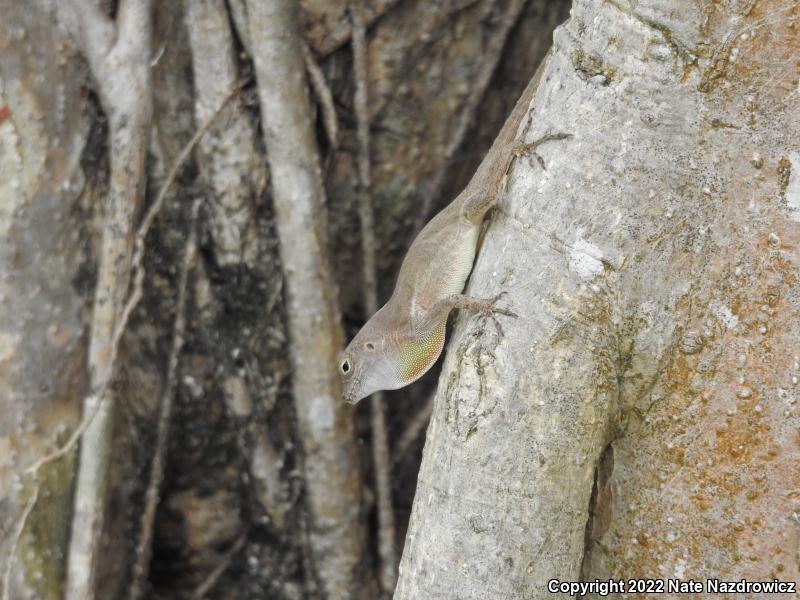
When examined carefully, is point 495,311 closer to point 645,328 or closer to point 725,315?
point 645,328

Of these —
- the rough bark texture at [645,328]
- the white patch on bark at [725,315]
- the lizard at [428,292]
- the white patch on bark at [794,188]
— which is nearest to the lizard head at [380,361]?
the lizard at [428,292]

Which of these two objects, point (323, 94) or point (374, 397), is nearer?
point (323, 94)

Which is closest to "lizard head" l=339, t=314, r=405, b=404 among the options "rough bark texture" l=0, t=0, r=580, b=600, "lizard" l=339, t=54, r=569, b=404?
"lizard" l=339, t=54, r=569, b=404

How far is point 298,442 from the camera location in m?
2.75

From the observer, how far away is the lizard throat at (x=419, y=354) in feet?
7.66

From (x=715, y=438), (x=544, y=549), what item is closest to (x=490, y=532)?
(x=544, y=549)

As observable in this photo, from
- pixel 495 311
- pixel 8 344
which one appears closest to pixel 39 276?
pixel 8 344

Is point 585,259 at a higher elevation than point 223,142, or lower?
lower

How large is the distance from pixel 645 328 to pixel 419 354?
80 centimetres

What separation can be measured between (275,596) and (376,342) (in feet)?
4.23

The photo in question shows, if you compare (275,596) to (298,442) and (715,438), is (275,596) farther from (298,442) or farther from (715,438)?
(715,438)

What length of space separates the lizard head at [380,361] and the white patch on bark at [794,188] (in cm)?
109

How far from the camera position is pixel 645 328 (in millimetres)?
1724

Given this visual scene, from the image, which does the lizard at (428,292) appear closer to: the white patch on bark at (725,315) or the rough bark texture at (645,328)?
the rough bark texture at (645,328)
